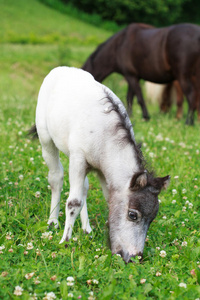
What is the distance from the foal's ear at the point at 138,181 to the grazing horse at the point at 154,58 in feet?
20.9

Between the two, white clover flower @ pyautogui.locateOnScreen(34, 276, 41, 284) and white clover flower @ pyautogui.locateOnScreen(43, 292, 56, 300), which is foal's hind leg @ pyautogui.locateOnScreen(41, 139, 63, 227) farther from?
white clover flower @ pyautogui.locateOnScreen(43, 292, 56, 300)

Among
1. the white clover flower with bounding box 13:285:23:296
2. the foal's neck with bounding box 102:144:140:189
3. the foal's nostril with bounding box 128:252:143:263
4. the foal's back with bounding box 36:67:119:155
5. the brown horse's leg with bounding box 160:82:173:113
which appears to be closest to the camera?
the white clover flower with bounding box 13:285:23:296

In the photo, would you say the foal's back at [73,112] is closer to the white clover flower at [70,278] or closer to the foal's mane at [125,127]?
the foal's mane at [125,127]

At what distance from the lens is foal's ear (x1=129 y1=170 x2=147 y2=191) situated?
3258mm

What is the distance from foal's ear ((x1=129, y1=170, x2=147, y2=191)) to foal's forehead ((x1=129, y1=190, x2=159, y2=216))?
0.05 meters

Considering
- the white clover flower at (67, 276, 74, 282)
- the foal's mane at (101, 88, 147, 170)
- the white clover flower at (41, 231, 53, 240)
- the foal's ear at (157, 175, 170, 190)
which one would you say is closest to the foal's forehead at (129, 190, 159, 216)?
the foal's ear at (157, 175, 170, 190)

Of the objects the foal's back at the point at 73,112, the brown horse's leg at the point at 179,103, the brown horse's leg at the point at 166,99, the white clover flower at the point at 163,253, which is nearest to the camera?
the white clover flower at the point at 163,253

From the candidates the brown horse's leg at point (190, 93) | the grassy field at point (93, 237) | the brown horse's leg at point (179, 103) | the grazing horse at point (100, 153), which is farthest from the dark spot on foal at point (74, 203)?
the brown horse's leg at point (179, 103)

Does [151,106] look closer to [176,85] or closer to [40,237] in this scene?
[176,85]

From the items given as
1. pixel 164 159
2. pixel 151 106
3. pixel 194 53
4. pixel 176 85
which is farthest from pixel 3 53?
pixel 164 159

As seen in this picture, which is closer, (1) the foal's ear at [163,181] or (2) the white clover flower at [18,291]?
(2) the white clover flower at [18,291]

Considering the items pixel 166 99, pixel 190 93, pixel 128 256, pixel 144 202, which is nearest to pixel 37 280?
pixel 128 256

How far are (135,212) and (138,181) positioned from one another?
25 centimetres

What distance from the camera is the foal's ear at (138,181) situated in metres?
3.26
